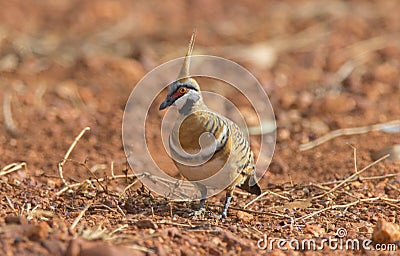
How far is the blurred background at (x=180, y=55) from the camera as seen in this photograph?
6.32 m

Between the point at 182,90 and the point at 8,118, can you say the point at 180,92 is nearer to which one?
the point at 182,90

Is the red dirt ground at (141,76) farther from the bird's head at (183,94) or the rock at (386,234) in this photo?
the bird's head at (183,94)

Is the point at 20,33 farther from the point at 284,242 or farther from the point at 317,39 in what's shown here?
the point at 284,242

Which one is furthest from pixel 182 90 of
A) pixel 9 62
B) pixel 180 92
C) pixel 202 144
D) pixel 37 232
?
pixel 9 62

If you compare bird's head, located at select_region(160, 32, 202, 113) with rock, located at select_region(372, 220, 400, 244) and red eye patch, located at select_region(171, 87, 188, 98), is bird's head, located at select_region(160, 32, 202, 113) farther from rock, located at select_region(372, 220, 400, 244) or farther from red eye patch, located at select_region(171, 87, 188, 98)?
rock, located at select_region(372, 220, 400, 244)

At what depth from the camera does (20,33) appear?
961 centimetres

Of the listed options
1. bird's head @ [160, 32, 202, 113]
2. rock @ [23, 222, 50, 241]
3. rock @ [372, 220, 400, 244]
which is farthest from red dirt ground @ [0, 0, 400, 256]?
bird's head @ [160, 32, 202, 113]

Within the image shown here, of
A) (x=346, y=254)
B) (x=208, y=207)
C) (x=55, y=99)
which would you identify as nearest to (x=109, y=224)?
(x=208, y=207)

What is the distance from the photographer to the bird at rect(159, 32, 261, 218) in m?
4.27

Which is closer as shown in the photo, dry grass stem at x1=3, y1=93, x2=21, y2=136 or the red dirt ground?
the red dirt ground

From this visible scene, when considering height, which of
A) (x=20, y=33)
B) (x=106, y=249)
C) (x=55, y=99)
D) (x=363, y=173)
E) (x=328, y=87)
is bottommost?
(x=106, y=249)

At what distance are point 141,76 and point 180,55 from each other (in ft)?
3.16

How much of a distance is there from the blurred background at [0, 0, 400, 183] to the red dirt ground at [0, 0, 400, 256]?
0.02 meters

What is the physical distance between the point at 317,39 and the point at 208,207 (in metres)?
5.82
